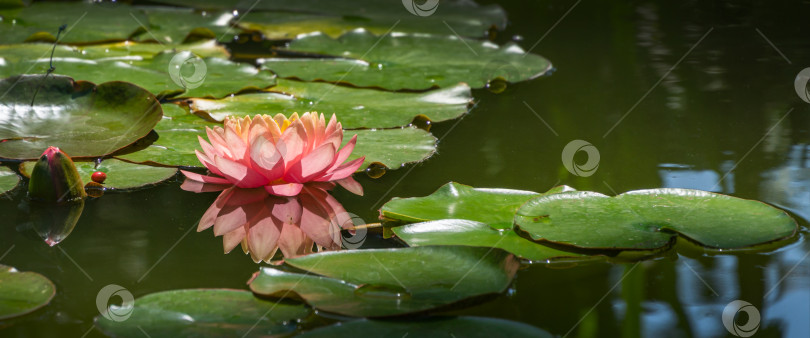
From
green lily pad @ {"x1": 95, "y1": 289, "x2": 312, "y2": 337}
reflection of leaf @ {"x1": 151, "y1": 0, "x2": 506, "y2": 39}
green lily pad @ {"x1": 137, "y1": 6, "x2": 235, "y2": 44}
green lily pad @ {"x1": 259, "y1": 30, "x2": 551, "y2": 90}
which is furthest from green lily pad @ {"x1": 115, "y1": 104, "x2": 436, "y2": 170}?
reflection of leaf @ {"x1": 151, "y1": 0, "x2": 506, "y2": 39}

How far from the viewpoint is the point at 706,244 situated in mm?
1405

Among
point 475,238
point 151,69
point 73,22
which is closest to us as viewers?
point 475,238

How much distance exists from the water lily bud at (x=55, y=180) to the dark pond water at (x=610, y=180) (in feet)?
0.16

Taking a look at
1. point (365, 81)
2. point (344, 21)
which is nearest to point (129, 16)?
point (344, 21)

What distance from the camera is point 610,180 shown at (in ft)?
5.95

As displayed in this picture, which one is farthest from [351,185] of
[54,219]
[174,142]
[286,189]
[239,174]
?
[54,219]

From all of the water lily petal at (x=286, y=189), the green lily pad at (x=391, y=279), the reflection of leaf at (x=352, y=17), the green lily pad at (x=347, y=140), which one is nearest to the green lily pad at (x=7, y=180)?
the green lily pad at (x=347, y=140)

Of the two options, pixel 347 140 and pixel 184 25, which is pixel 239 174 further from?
pixel 184 25

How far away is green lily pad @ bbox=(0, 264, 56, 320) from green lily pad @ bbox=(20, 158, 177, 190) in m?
0.48

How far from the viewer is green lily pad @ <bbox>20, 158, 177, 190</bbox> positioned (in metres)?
1.80

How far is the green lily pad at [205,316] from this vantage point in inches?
44.9

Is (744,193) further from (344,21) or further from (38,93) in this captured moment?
(344,21)

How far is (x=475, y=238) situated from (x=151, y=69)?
1714mm

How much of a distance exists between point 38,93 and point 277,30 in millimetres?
1634
